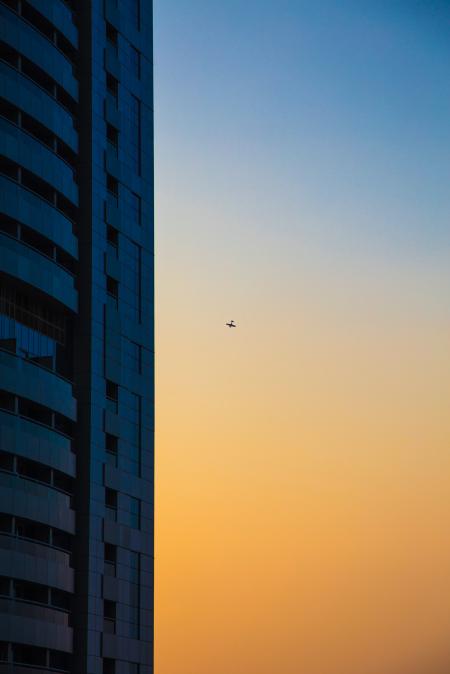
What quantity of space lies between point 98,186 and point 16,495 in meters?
24.4

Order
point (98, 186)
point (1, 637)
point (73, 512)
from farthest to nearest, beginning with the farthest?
1. point (98, 186)
2. point (73, 512)
3. point (1, 637)

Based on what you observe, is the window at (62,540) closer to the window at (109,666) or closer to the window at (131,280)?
the window at (109,666)

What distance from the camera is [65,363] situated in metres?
97.0

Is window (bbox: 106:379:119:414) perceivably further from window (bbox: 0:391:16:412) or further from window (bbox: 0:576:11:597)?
window (bbox: 0:576:11:597)

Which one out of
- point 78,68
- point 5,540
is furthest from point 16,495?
point 78,68

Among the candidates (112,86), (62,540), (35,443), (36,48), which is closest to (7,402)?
(35,443)

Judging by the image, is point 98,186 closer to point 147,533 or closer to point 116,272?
point 116,272

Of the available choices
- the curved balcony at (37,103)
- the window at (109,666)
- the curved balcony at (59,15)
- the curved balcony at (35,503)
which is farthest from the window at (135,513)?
the curved balcony at (59,15)

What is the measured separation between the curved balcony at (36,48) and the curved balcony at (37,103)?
5.34 ft

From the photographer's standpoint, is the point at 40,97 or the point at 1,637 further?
the point at 40,97

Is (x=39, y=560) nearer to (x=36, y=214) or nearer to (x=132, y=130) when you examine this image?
(x=36, y=214)

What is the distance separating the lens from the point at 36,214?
92250 mm

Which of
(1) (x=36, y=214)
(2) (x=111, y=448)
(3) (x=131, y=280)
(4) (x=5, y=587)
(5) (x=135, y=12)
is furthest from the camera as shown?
(5) (x=135, y=12)

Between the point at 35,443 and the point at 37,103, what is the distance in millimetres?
22264
